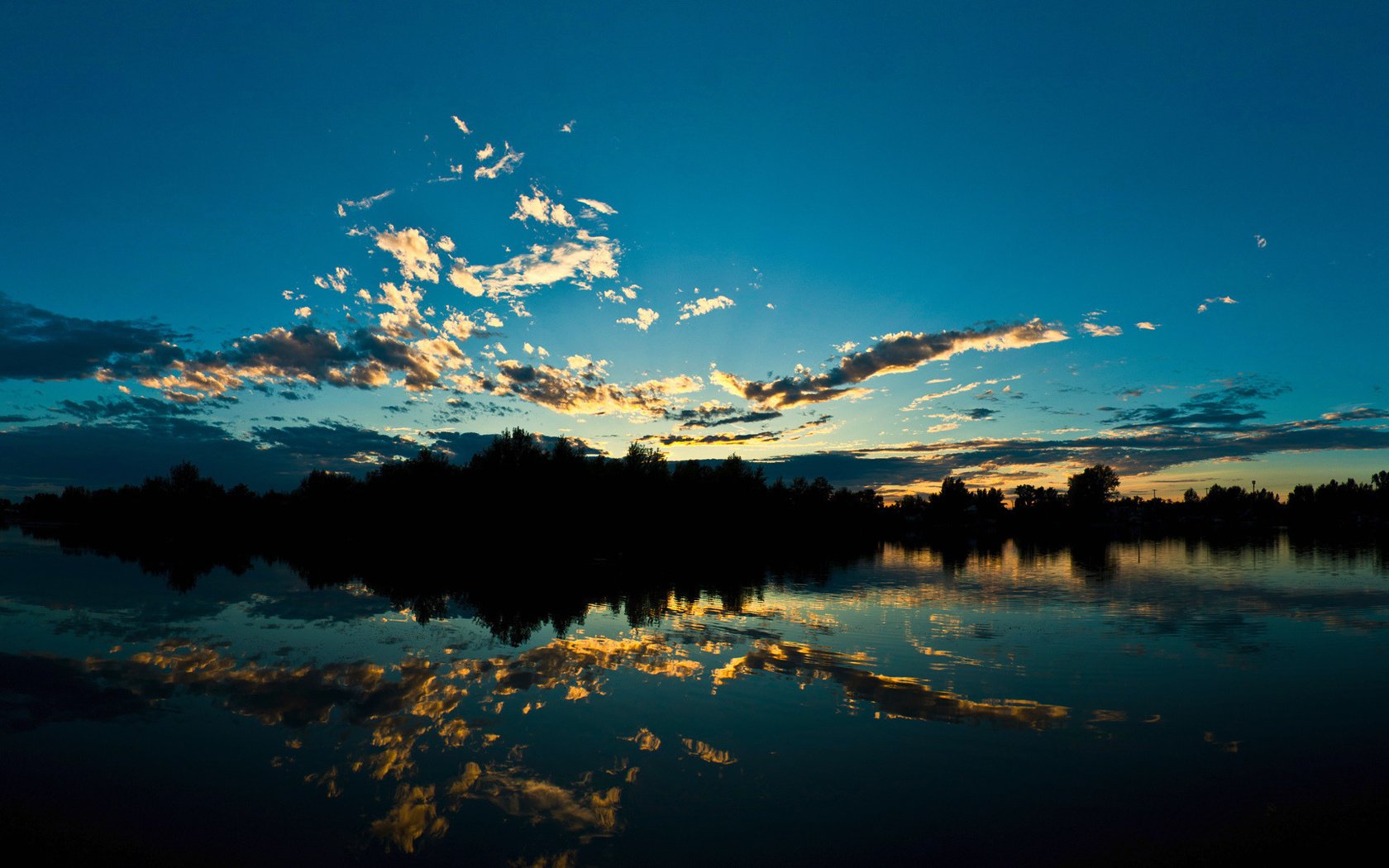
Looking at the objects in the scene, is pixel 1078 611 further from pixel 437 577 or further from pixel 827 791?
pixel 437 577

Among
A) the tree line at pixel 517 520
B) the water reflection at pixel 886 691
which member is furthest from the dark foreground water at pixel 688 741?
the tree line at pixel 517 520

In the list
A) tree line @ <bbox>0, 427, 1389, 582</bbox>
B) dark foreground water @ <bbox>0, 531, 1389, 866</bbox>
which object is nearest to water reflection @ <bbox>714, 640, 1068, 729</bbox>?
dark foreground water @ <bbox>0, 531, 1389, 866</bbox>

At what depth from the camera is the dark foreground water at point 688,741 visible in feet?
34.4

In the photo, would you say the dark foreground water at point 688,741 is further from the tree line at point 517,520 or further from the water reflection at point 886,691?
the tree line at point 517,520

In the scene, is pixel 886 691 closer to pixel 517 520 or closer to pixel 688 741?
pixel 688 741

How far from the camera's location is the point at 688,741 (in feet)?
48.5

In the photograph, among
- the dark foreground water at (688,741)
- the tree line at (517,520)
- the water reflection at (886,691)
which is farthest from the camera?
the tree line at (517,520)

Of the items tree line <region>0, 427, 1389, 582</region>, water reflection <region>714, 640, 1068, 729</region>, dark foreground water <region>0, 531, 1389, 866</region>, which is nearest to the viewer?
dark foreground water <region>0, 531, 1389, 866</region>

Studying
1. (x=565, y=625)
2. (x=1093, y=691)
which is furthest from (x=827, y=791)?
(x=565, y=625)

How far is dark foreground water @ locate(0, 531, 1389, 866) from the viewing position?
10.5 meters

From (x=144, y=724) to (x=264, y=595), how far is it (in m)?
28.1

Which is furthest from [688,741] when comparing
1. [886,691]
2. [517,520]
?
[517,520]

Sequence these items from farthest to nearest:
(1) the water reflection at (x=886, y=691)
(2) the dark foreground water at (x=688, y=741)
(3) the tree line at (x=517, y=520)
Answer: (3) the tree line at (x=517, y=520), (1) the water reflection at (x=886, y=691), (2) the dark foreground water at (x=688, y=741)

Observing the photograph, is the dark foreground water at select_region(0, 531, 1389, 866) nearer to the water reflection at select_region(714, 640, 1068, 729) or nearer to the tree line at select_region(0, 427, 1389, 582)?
the water reflection at select_region(714, 640, 1068, 729)
